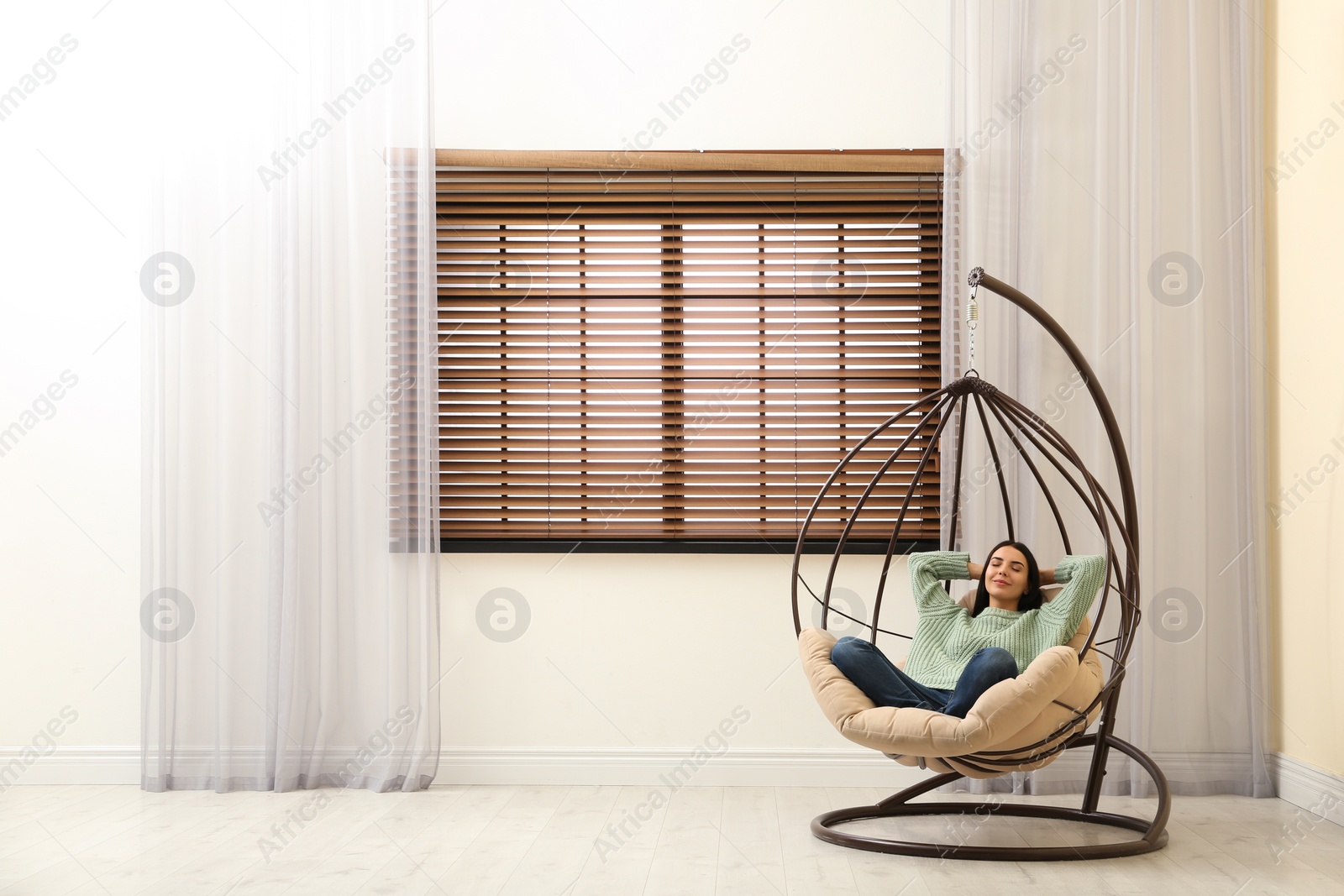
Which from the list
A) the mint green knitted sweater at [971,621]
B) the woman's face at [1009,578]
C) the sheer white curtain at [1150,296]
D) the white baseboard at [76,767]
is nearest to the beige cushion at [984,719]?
the mint green knitted sweater at [971,621]

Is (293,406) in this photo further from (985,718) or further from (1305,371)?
(1305,371)

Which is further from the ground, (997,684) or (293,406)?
(293,406)

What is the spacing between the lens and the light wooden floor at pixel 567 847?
2.30 meters

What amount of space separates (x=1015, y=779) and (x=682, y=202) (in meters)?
2.09

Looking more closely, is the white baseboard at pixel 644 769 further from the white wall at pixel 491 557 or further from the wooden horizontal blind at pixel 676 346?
the wooden horizontal blind at pixel 676 346

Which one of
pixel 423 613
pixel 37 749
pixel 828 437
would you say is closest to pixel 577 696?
pixel 423 613

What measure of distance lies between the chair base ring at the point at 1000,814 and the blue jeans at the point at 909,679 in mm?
230

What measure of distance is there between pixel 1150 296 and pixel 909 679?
1.46m

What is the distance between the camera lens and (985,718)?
2.26 metres

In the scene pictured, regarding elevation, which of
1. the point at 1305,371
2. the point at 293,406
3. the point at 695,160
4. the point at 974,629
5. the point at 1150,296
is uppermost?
the point at 695,160

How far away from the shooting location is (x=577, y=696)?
3311 mm

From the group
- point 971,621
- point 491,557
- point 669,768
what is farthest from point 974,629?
point 491,557

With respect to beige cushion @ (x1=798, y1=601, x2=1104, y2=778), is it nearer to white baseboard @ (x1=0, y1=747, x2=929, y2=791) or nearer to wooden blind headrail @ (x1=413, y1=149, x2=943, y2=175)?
white baseboard @ (x1=0, y1=747, x2=929, y2=791)

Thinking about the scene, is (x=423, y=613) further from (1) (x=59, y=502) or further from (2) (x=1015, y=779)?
(2) (x=1015, y=779)
